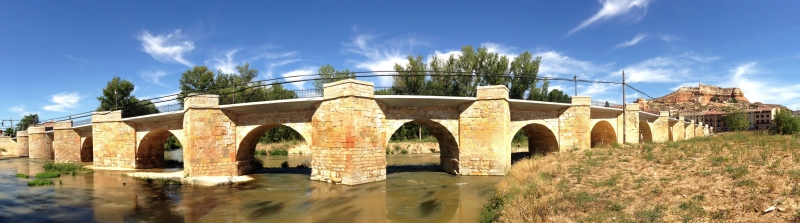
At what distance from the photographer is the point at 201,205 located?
453 inches

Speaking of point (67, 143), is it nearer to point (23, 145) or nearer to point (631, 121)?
point (23, 145)

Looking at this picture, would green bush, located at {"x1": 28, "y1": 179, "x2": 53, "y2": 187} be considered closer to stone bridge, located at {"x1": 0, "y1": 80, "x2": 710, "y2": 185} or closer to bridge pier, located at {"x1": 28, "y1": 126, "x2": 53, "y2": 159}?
stone bridge, located at {"x1": 0, "y1": 80, "x2": 710, "y2": 185}

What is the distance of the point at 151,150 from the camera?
72.8 feet

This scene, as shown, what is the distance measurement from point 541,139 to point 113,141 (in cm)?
2580

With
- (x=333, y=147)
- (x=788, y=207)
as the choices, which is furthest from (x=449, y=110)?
(x=788, y=207)

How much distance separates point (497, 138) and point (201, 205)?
11.9m

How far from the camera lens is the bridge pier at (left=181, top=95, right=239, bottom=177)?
15789mm

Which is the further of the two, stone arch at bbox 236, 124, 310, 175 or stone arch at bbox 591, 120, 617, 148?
stone arch at bbox 591, 120, 617, 148

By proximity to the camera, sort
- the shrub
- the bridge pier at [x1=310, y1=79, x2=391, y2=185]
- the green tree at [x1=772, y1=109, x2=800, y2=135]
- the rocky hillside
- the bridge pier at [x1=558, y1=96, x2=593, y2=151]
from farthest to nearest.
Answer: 1. the rocky hillside
2. the shrub
3. the green tree at [x1=772, y1=109, x2=800, y2=135]
4. the bridge pier at [x1=558, y1=96, x2=593, y2=151]
5. the bridge pier at [x1=310, y1=79, x2=391, y2=185]

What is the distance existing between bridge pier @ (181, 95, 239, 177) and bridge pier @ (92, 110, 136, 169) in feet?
23.2

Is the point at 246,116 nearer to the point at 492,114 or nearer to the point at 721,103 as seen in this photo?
the point at 492,114

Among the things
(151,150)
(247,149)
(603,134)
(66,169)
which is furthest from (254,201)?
(603,134)

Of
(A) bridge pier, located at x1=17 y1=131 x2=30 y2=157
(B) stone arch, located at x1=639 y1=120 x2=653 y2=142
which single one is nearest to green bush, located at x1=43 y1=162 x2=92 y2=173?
(A) bridge pier, located at x1=17 y1=131 x2=30 y2=157

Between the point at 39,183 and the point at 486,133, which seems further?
the point at 486,133
